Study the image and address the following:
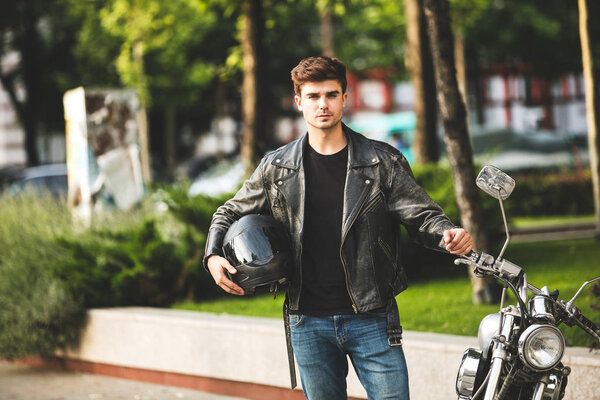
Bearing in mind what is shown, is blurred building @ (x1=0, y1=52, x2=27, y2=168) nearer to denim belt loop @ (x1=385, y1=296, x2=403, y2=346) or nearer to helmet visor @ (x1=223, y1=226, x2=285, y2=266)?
helmet visor @ (x1=223, y1=226, x2=285, y2=266)

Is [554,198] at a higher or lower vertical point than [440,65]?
lower

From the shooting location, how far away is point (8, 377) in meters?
8.21

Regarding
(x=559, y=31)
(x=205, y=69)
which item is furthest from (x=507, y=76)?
(x=205, y=69)

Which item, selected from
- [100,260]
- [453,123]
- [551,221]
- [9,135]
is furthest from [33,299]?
[9,135]

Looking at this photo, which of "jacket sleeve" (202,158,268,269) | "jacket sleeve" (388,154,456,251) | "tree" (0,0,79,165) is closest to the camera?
"jacket sleeve" (388,154,456,251)

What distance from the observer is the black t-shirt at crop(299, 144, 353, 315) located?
3705 millimetres

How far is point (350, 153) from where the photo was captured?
12.3ft

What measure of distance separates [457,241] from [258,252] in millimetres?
760

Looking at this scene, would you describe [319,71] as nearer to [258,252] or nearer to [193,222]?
[258,252]

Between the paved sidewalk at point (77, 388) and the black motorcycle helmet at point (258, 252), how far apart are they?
3389mm

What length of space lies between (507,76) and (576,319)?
40.0m

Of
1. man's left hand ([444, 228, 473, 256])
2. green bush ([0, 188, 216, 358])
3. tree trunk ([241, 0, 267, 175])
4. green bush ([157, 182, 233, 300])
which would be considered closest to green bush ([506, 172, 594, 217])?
tree trunk ([241, 0, 267, 175])

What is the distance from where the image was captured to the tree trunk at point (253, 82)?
12.0m

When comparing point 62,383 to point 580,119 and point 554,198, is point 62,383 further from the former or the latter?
point 580,119
